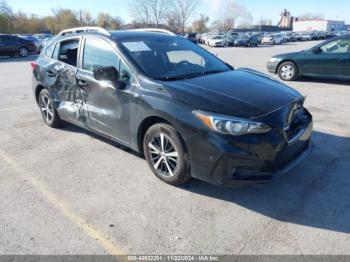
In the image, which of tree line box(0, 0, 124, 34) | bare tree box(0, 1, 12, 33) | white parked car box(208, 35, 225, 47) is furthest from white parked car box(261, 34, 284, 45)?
bare tree box(0, 1, 12, 33)

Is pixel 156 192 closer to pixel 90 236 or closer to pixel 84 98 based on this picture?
pixel 90 236

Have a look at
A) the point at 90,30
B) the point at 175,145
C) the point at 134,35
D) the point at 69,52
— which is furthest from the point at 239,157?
the point at 69,52

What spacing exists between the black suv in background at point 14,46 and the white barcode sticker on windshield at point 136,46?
886 inches

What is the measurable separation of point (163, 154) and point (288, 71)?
836cm

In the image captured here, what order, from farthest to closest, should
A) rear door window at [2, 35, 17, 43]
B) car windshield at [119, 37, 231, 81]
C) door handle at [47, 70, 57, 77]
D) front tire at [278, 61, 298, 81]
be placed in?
rear door window at [2, 35, 17, 43] < front tire at [278, 61, 298, 81] < door handle at [47, 70, 57, 77] < car windshield at [119, 37, 231, 81]

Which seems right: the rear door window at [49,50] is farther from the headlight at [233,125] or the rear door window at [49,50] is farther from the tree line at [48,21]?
the tree line at [48,21]

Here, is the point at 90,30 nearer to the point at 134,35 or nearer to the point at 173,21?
the point at 134,35

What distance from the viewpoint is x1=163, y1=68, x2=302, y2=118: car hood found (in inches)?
136

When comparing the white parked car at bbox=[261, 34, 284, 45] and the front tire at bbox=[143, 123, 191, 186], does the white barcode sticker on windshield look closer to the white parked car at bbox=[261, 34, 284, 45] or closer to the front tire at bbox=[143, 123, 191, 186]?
the front tire at bbox=[143, 123, 191, 186]

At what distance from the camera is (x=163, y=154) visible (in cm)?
392

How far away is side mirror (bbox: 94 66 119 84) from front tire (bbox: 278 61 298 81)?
26.6 feet

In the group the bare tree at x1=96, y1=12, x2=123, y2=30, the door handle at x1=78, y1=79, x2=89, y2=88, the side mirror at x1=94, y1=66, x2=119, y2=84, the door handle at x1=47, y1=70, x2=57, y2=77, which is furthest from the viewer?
the bare tree at x1=96, y1=12, x2=123, y2=30

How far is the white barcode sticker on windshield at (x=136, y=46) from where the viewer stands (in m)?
4.41

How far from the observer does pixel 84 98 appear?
491 centimetres
